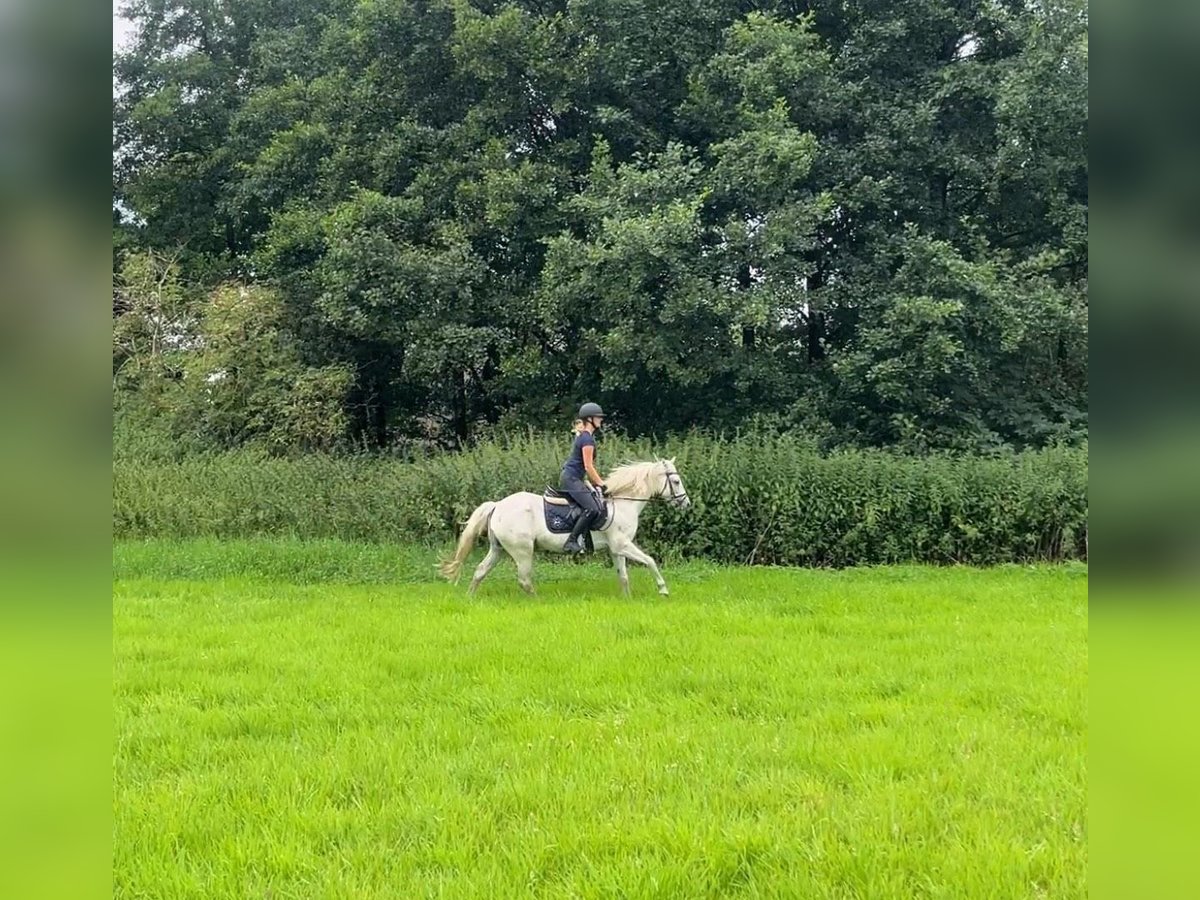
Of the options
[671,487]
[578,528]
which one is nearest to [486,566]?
[578,528]

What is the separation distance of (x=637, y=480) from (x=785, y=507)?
4.37 m

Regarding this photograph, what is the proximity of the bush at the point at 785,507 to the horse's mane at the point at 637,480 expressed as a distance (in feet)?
10.2

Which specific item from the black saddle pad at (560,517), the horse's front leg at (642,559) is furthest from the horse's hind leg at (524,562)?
the horse's front leg at (642,559)

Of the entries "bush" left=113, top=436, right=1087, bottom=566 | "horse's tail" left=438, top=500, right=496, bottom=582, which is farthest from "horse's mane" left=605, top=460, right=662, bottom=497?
"bush" left=113, top=436, right=1087, bottom=566

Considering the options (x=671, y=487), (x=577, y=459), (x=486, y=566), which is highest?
(x=577, y=459)

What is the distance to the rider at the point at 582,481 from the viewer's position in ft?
36.1

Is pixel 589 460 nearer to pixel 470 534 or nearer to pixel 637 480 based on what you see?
pixel 637 480

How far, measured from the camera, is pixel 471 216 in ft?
71.6

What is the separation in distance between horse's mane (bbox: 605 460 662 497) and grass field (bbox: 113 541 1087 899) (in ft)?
5.82

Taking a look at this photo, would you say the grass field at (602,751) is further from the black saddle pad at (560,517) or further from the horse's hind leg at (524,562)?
the black saddle pad at (560,517)

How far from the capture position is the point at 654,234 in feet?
56.6

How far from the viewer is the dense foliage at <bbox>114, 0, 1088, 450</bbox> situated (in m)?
18.5

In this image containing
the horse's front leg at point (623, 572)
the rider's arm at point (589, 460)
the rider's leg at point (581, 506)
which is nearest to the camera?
the rider's arm at point (589, 460)
